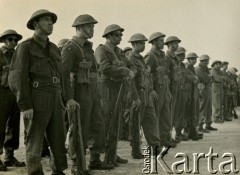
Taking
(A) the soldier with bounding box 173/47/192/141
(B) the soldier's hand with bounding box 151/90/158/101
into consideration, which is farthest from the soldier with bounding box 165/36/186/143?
(B) the soldier's hand with bounding box 151/90/158/101

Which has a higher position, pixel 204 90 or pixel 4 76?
pixel 4 76

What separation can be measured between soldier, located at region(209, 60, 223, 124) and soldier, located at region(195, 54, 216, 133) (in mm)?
2178

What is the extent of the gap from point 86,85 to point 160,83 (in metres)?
2.84

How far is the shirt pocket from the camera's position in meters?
4.97

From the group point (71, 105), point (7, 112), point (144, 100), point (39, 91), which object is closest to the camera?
point (39, 91)

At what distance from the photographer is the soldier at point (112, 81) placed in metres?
6.44

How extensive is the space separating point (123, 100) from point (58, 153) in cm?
175

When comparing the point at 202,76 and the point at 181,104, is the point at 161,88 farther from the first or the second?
the point at 202,76

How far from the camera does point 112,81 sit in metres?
6.99

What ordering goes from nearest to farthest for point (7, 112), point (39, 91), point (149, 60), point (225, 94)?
point (39, 91) < point (7, 112) < point (149, 60) < point (225, 94)

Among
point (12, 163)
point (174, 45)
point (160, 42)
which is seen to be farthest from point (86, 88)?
point (174, 45)

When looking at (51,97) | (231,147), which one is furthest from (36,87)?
(231,147)

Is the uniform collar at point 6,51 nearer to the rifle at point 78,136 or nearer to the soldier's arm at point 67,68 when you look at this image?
the soldier's arm at point 67,68

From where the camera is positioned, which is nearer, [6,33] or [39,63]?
[39,63]
